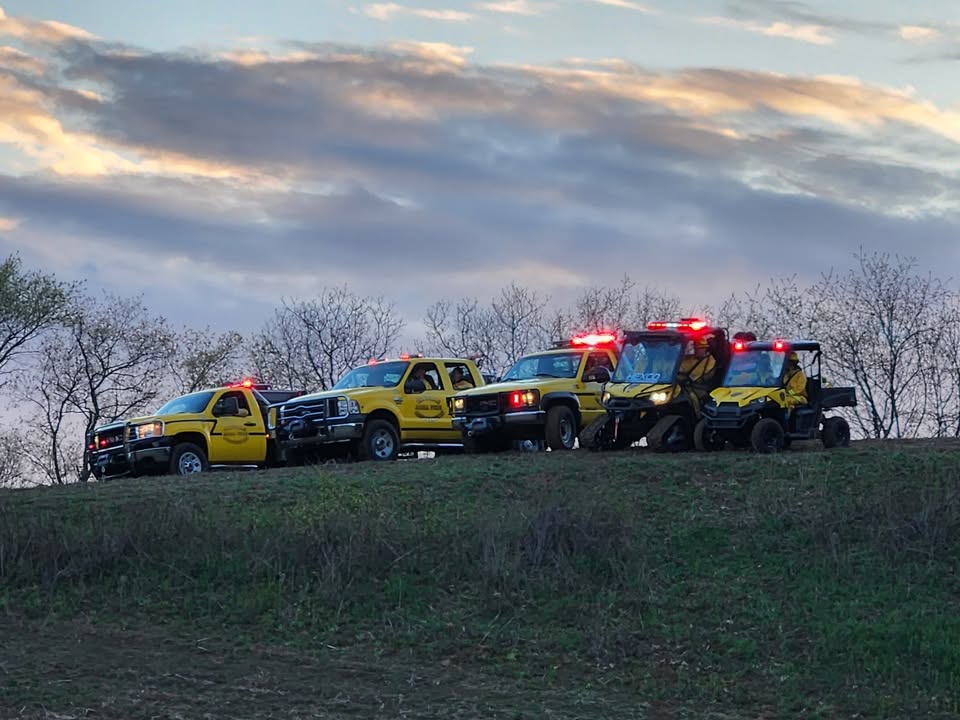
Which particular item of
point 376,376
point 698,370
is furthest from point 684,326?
point 376,376

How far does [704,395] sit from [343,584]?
9.57 meters

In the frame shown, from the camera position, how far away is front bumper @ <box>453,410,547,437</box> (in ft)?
81.4

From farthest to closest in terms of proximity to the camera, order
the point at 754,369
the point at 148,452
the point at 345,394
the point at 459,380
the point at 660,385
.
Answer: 1. the point at 459,380
2. the point at 345,394
3. the point at 148,452
4. the point at 660,385
5. the point at 754,369

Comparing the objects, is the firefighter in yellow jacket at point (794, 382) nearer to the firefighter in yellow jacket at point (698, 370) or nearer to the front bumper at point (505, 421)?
the firefighter in yellow jacket at point (698, 370)

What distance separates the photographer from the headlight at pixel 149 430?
24766 millimetres

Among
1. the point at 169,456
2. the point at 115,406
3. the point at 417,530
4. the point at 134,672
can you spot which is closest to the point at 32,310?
the point at 115,406

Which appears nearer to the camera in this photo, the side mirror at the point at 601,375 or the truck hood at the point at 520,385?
the side mirror at the point at 601,375

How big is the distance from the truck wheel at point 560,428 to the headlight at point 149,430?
6.76 m

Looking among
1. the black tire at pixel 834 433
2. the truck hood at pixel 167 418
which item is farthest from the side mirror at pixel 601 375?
the truck hood at pixel 167 418

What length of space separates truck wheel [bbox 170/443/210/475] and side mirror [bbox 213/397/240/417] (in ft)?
2.80

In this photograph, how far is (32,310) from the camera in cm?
4706

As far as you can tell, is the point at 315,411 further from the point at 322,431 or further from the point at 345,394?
the point at 345,394

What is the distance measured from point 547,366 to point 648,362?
98.4 inches

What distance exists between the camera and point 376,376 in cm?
2670
